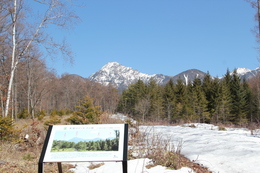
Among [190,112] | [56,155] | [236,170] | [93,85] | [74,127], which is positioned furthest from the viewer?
[93,85]

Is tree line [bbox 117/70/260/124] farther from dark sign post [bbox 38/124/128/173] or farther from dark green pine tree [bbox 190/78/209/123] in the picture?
dark sign post [bbox 38/124/128/173]

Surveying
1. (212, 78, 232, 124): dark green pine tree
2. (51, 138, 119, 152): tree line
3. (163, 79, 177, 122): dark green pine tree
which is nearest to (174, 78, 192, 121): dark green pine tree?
(163, 79, 177, 122): dark green pine tree

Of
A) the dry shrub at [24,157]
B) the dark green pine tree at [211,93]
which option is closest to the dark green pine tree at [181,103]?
the dark green pine tree at [211,93]

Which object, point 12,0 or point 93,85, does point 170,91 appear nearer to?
point 93,85

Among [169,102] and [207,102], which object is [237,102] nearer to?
[207,102]

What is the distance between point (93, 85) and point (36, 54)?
38.4 m

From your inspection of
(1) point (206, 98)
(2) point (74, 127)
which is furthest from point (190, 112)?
(2) point (74, 127)

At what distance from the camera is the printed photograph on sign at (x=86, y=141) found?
3141mm

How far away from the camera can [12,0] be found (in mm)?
10492

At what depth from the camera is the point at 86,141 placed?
10.6ft

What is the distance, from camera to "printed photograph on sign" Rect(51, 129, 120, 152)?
3141 mm

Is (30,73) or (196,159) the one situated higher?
(30,73)

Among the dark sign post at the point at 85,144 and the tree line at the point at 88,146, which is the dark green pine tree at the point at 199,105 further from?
the tree line at the point at 88,146

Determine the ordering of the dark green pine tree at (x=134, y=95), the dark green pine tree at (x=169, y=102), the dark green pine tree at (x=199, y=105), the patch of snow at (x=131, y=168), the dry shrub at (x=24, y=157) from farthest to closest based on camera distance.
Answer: the dark green pine tree at (x=134, y=95) < the dark green pine tree at (x=169, y=102) < the dark green pine tree at (x=199, y=105) < the dry shrub at (x=24, y=157) < the patch of snow at (x=131, y=168)
